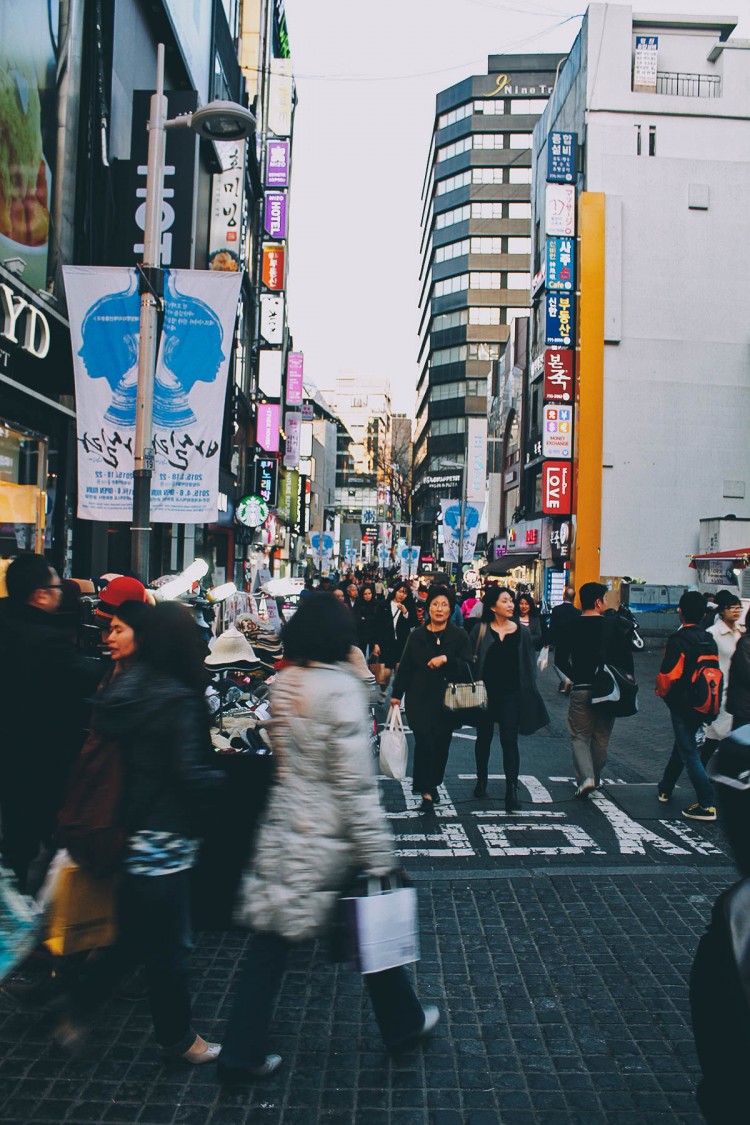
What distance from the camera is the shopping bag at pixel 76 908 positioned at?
3.53 metres

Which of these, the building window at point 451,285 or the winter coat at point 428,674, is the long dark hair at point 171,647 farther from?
the building window at point 451,285

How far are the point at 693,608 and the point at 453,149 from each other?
244 feet

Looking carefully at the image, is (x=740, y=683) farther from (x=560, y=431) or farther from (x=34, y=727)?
(x=560, y=431)

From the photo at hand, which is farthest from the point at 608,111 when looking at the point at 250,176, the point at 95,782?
the point at 95,782

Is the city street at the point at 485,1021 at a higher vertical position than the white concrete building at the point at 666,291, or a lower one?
lower

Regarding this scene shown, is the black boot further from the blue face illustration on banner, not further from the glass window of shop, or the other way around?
the glass window of shop

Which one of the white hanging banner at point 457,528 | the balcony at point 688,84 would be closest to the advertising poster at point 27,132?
the white hanging banner at point 457,528

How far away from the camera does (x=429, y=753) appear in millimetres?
7406

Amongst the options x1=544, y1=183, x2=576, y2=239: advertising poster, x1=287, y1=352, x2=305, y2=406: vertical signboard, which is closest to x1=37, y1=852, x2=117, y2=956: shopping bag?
x1=544, y1=183, x2=576, y2=239: advertising poster

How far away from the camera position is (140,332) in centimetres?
851

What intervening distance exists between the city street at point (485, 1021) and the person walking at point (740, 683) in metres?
0.96

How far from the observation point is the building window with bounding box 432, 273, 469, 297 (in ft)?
238

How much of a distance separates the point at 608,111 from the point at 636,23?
349 cm

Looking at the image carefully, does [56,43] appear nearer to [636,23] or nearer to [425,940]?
[425,940]
